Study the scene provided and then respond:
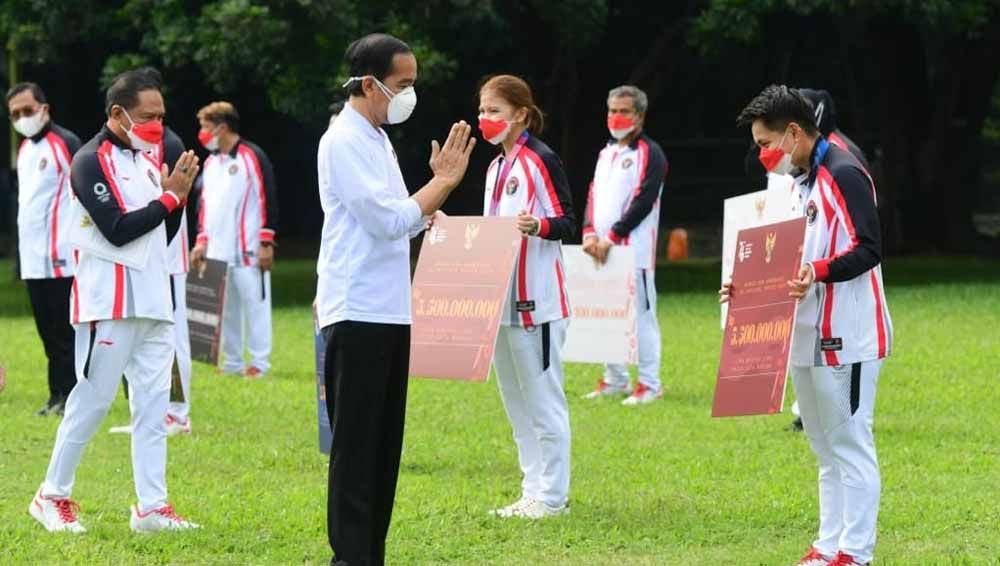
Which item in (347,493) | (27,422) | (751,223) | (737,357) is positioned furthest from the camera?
(27,422)

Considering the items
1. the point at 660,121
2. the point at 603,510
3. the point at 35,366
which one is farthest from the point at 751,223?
the point at 660,121

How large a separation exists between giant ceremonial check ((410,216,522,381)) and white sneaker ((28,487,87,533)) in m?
1.71

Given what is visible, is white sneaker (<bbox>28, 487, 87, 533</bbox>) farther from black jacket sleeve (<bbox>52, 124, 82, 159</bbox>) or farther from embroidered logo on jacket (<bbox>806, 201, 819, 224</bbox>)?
black jacket sleeve (<bbox>52, 124, 82, 159</bbox>)

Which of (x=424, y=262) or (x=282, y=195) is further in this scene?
(x=282, y=195)

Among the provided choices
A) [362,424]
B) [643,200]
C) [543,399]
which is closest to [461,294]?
[543,399]

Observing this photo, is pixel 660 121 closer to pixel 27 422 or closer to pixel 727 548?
pixel 27 422

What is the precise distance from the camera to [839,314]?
700 centimetres

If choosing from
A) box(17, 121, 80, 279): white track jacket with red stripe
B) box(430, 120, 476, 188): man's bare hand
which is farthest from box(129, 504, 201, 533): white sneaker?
box(17, 121, 80, 279): white track jacket with red stripe

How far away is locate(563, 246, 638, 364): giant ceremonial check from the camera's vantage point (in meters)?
12.5

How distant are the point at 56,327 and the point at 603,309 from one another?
151 inches

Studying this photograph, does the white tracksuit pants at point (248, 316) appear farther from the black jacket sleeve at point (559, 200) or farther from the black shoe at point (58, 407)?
the black jacket sleeve at point (559, 200)

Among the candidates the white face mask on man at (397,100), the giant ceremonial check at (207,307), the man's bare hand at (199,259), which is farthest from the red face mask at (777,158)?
the man's bare hand at (199,259)

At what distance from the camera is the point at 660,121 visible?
108 ft

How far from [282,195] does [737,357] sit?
94.5 ft
